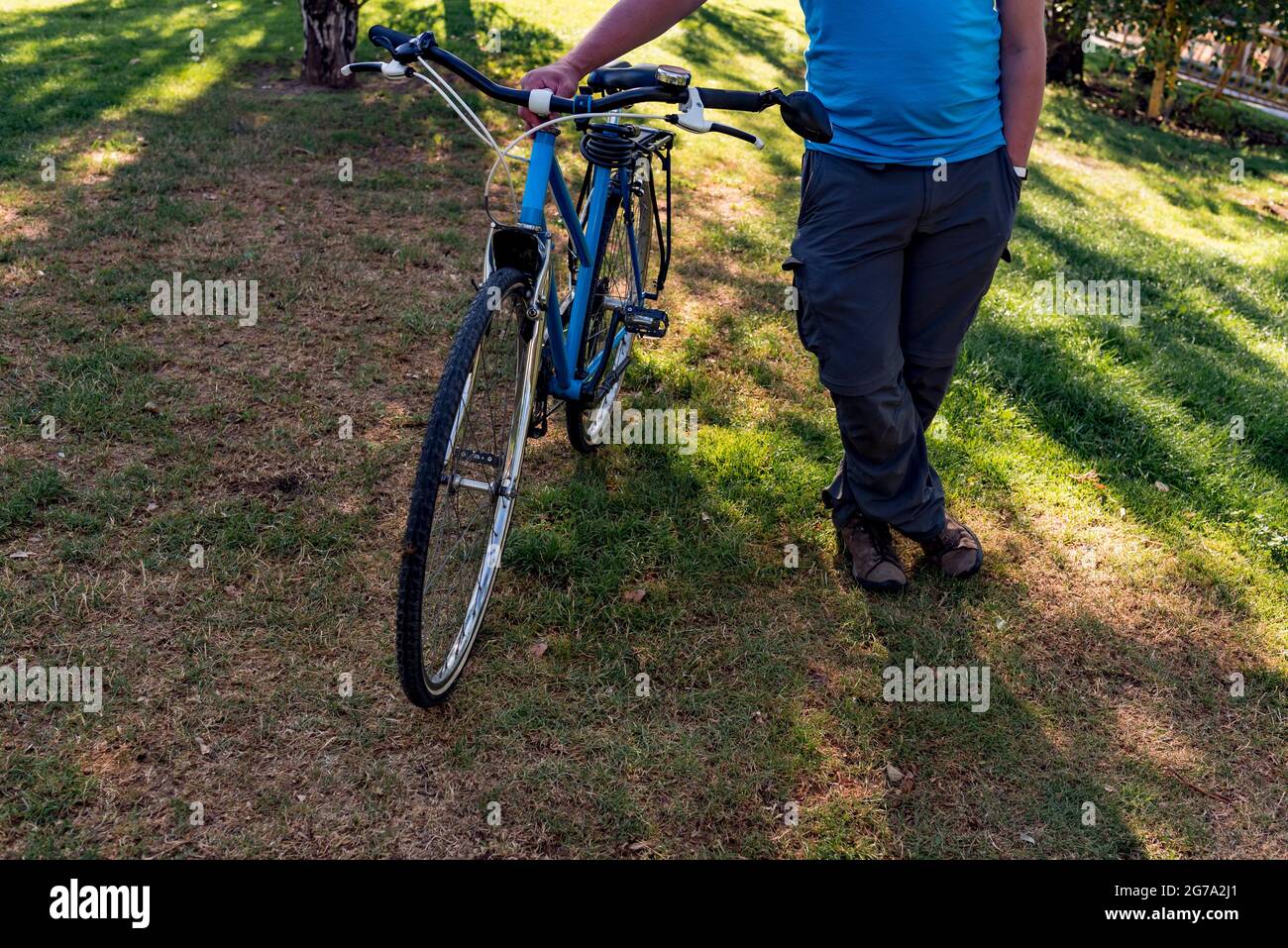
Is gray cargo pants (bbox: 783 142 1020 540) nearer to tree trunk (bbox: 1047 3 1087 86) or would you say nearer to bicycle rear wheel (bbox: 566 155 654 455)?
bicycle rear wheel (bbox: 566 155 654 455)

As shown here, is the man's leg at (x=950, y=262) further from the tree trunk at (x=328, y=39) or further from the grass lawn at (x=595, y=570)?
the tree trunk at (x=328, y=39)

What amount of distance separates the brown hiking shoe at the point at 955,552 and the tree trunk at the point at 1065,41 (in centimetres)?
888

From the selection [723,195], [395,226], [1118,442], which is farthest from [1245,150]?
[395,226]

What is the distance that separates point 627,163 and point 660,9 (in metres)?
0.56

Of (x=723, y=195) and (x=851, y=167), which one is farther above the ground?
(x=851, y=167)

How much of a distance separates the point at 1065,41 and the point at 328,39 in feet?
27.2

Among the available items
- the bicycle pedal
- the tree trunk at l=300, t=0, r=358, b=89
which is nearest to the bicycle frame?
the bicycle pedal

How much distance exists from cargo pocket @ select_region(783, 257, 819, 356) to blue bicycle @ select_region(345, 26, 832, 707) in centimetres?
55

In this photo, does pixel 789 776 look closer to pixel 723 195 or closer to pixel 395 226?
pixel 395 226

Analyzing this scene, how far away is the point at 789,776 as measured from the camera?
2.86 meters

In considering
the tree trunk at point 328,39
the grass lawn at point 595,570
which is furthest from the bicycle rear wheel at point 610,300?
the tree trunk at point 328,39

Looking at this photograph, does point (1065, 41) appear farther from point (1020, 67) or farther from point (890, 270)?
point (890, 270)

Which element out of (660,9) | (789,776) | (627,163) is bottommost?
(789,776)

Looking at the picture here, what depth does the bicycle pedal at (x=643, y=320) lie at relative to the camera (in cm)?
382
